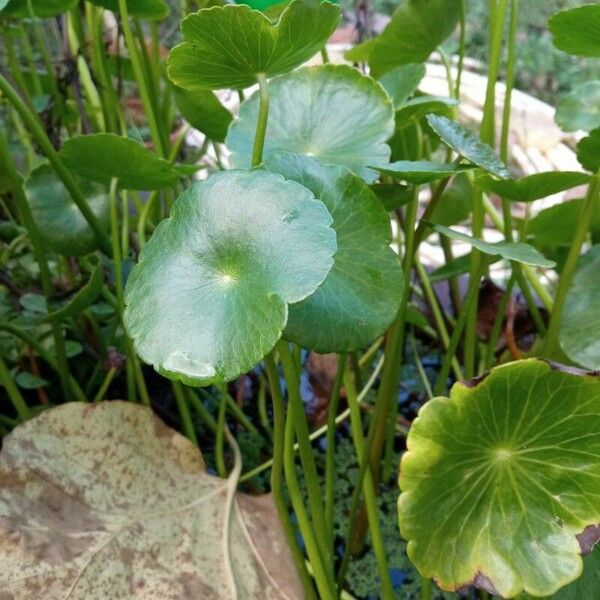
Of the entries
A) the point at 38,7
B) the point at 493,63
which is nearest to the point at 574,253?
the point at 493,63

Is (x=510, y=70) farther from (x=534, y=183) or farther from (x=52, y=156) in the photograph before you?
(x=52, y=156)

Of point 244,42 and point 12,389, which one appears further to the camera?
point 12,389

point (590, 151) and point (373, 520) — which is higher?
point (590, 151)

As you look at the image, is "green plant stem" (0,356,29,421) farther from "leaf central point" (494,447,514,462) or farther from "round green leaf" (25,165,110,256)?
"leaf central point" (494,447,514,462)

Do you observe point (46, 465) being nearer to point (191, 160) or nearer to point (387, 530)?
point (387, 530)

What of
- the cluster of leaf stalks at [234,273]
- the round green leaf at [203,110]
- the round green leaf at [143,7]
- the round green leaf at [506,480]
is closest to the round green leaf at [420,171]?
the cluster of leaf stalks at [234,273]

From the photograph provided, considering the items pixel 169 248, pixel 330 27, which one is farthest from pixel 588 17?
pixel 169 248

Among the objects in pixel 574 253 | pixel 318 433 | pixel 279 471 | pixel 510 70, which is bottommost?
pixel 318 433
